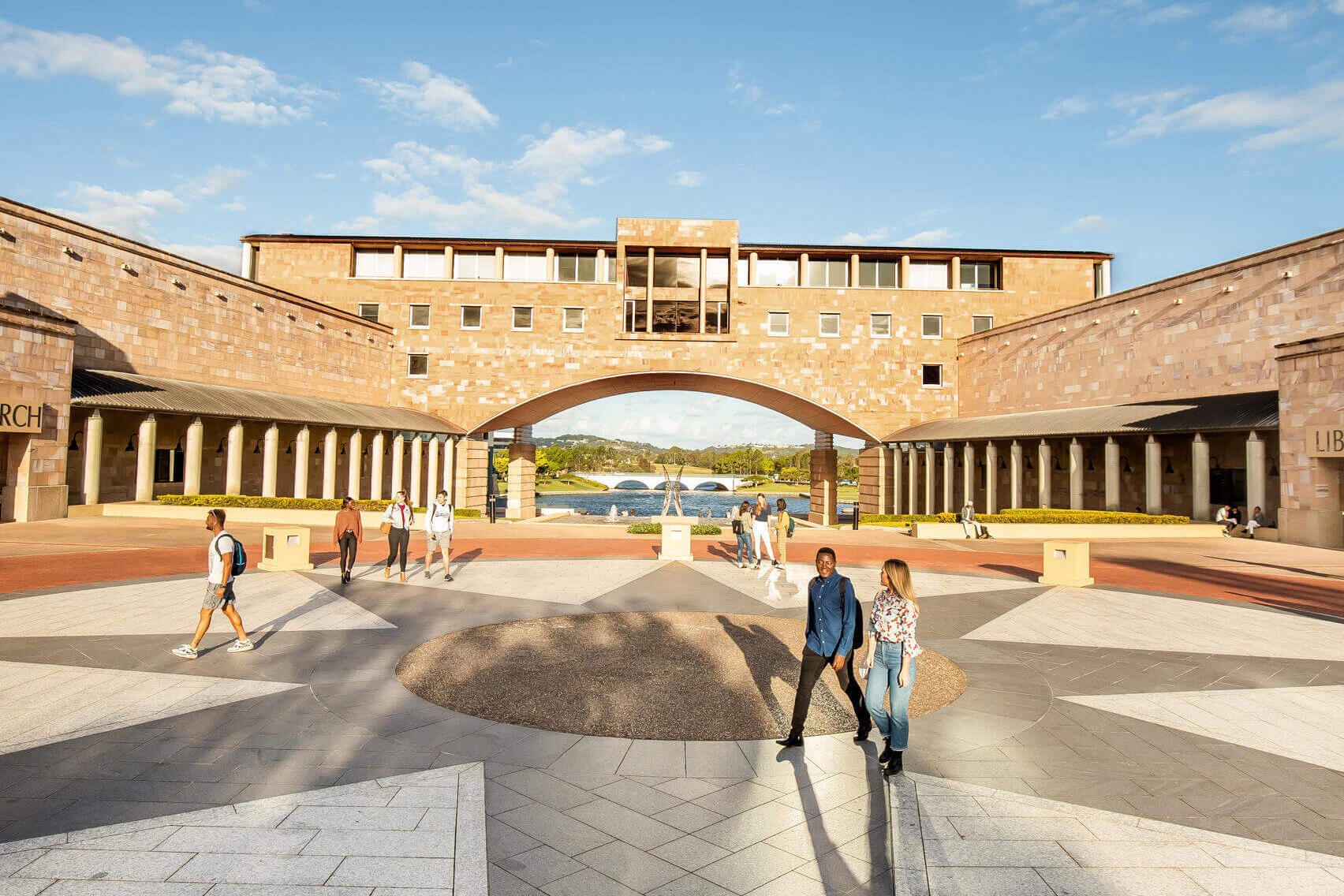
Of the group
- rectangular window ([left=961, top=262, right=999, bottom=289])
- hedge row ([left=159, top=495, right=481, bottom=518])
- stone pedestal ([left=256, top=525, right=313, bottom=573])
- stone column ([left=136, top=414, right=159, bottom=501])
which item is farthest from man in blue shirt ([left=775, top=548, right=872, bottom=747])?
rectangular window ([left=961, top=262, right=999, bottom=289])

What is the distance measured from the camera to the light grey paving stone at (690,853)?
446cm

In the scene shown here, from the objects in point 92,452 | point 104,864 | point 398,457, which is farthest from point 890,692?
point 398,457

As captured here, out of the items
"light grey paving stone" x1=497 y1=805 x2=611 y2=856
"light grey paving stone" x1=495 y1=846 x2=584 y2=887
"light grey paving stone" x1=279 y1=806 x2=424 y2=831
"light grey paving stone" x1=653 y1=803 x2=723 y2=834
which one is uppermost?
"light grey paving stone" x1=279 y1=806 x2=424 y2=831

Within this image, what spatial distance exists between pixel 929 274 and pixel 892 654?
4123 centimetres

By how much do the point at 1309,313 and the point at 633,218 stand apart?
30.8 meters

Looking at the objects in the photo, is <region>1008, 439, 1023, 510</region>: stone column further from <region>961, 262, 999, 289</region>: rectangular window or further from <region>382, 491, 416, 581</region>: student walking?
<region>382, 491, 416, 581</region>: student walking

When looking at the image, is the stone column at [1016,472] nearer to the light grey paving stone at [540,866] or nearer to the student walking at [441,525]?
the student walking at [441,525]

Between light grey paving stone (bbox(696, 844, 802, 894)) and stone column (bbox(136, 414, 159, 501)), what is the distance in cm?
2900

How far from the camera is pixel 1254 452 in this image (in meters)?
25.0

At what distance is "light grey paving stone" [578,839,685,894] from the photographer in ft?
13.9

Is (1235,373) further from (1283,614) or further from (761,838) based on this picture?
(761,838)

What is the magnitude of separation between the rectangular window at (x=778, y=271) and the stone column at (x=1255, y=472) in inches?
946

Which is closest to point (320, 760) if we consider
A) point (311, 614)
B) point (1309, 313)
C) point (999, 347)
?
point (311, 614)

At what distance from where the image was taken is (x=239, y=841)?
14.9ft
